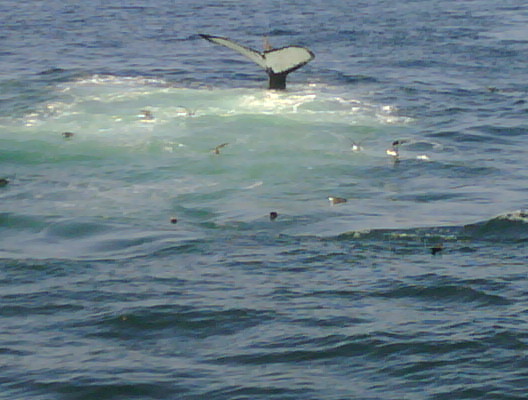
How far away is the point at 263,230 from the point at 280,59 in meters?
7.15

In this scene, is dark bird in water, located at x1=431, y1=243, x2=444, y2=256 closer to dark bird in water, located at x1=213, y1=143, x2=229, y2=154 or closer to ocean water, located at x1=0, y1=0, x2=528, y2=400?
ocean water, located at x1=0, y1=0, x2=528, y2=400

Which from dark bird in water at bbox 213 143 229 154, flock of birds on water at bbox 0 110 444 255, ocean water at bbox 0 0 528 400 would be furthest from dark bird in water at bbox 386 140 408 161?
dark bird in water at bbox 213 143 229 154

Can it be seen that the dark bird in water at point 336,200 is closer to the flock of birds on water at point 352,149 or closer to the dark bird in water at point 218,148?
the flock of birds on water at point 352,149

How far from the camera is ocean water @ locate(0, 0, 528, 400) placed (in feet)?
27.8

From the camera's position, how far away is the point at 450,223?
39.4 ft

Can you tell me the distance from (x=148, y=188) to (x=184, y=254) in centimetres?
275

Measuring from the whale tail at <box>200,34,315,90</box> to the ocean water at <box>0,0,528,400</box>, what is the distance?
1.27 ft

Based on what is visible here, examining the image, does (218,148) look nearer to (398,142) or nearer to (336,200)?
(398,142)

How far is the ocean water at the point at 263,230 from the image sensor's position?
8.46 metres

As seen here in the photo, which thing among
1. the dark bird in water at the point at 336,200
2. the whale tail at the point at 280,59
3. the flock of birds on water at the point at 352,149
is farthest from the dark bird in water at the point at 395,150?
the whale tail at the point at 280,59

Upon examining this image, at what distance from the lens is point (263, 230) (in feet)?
38.8

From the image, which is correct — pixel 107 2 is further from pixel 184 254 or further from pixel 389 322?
pixel 389 322

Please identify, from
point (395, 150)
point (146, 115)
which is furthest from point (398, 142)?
point (146, 115)

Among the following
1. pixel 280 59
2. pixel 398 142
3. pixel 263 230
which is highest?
pixel 280 59
